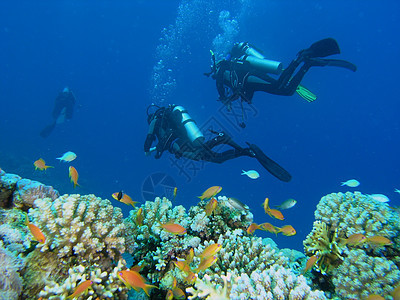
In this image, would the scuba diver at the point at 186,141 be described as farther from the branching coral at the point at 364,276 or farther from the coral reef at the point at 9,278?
the coral reef at the point at 9,278

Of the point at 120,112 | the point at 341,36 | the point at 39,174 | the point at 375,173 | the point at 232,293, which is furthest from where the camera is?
the point at 120,112

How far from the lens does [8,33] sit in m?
145


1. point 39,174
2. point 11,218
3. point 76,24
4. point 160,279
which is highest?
point 76,24

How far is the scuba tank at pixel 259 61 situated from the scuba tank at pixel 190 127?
3.95 meters

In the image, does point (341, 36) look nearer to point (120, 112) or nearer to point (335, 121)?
point (335, 121)

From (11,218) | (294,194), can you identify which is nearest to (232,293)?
(11,218)

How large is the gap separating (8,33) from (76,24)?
A: 50.5 meters

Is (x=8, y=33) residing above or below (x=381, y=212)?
above

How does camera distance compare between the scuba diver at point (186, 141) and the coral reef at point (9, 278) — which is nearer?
the coral reef at point (9, 278)

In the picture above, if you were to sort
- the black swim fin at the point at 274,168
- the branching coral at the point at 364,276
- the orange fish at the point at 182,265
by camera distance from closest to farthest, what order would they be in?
1. the branching coral at the point at 364,276
2. the orange fish at the point at 182,265
3. the black swim fin at the point at 274,168

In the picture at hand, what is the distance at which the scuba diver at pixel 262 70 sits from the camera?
7.72 m

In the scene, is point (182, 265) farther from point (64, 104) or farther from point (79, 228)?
point (64, 104)

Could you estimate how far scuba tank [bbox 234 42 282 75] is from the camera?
28.9 ft

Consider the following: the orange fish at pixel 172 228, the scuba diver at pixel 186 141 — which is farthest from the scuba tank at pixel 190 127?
the orange fish at pixel 172 228
